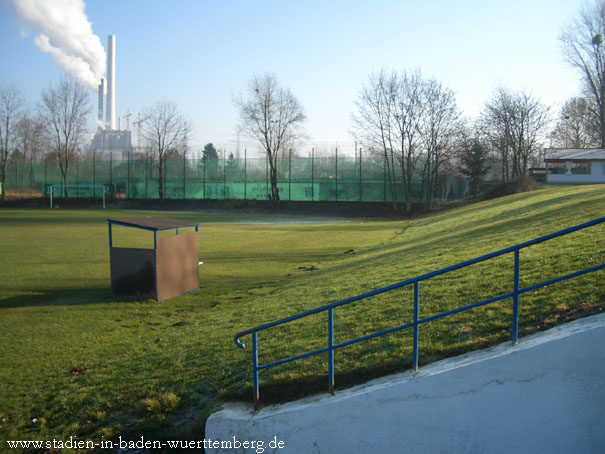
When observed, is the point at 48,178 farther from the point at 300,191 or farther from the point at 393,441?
the point at 393,441

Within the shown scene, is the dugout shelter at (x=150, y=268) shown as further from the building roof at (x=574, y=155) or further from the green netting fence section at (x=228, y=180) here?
the building roof at (x=574, y=155)

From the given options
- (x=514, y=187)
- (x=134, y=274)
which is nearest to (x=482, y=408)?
(x=134, y=274)

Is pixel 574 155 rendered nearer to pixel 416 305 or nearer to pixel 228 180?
pixel 228 180

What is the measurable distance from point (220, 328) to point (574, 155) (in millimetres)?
48554

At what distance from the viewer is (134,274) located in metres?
11.1

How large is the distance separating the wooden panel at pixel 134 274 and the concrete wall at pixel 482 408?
7.21 metres

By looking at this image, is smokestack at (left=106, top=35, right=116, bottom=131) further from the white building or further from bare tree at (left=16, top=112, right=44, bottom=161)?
the white building

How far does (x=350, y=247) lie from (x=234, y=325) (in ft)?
38.0

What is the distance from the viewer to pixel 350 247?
19484 mm

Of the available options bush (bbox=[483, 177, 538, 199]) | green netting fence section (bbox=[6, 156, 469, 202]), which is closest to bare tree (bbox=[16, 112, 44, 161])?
green netting fence section (bbox=[6, 156, 469, 202])

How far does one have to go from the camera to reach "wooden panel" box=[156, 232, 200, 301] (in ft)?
36.2

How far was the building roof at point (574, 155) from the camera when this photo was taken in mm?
44625

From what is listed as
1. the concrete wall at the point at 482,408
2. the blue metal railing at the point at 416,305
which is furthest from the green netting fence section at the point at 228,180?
the concrete wall at the point at 482,408

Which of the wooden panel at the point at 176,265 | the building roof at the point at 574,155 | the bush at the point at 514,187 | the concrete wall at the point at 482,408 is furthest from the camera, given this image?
the building roof at the point at 574,155
